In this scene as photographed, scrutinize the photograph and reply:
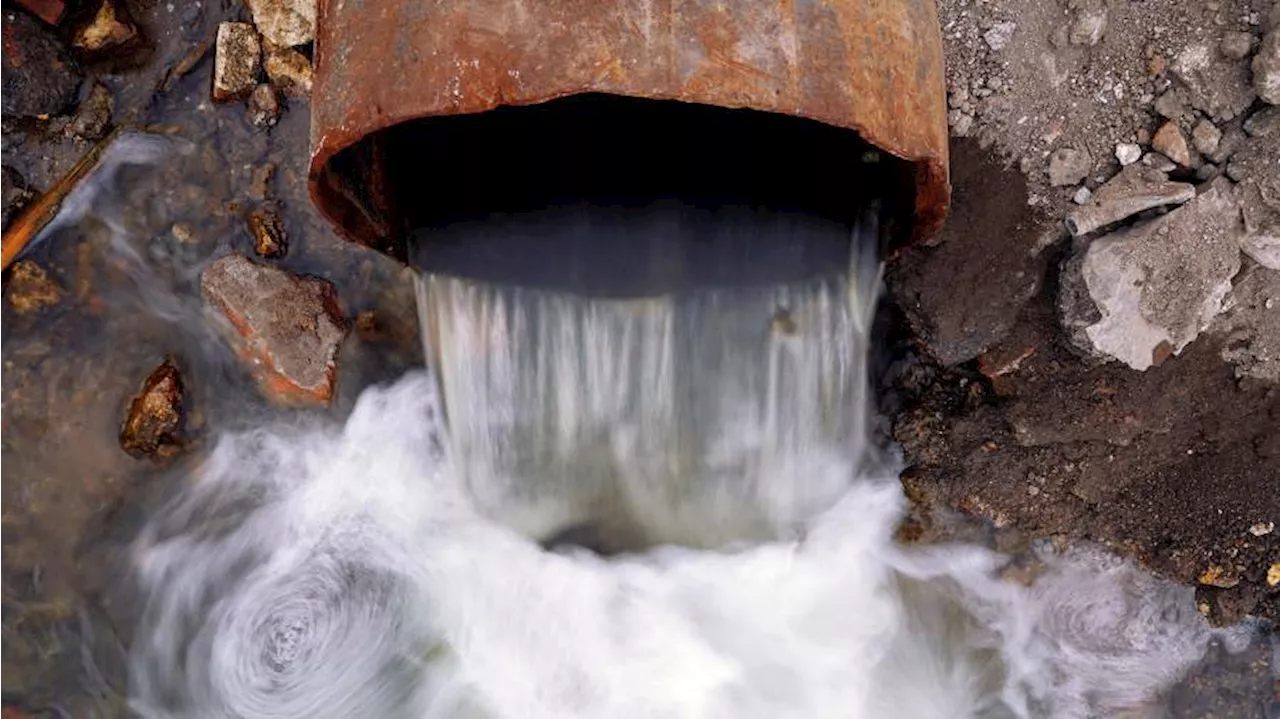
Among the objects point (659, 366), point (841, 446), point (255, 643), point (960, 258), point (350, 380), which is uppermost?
point (960, 258)

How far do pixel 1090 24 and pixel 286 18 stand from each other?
6.48 feet

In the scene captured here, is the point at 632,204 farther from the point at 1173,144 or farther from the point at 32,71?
the point at 32,71

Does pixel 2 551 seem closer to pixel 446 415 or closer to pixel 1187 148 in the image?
pixel 446 415

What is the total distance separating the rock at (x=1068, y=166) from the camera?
2.38m

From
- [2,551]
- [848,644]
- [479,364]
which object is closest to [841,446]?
[848,644]

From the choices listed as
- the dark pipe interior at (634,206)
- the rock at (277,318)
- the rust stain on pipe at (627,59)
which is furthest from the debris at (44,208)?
the rust stain on pipe at (627,59)

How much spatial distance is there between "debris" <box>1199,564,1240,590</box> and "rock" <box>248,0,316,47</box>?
2.72 metres

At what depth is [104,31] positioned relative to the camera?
9.02ft

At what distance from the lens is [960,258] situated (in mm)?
2537

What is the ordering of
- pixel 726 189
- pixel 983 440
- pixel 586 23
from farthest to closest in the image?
pixel 983 440 < pixel 726 189 < pixel 586 23

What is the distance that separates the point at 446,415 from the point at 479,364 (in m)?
0.26

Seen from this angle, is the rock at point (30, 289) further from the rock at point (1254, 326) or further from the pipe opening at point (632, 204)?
the rock at point (1254, 326)

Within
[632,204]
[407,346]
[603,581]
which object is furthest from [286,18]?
[603,581]

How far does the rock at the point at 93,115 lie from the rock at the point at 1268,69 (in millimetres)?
2789
